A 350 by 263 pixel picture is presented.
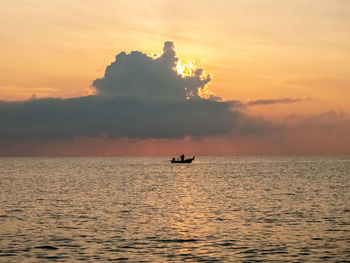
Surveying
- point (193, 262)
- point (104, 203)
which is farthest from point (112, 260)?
point (104, 203)

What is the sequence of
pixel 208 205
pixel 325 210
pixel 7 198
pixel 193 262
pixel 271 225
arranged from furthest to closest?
1. pixel 7 198
2. pixel 208 205
3. pixel 325 210
4. pixel 271 225
5. pixel 193 262

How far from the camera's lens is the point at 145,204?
7162 centimetres

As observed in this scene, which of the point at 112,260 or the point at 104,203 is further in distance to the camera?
the point at 104,203

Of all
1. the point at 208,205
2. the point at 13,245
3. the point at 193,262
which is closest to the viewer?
the point at 193,262

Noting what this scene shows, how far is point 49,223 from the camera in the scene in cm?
5144

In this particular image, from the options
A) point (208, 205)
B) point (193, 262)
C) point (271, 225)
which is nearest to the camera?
point (193, 262)

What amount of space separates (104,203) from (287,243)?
123 ft

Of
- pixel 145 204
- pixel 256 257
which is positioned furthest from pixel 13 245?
pixel 145 204

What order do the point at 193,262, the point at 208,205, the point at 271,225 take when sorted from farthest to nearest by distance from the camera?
the point at 208,205, the point at 271,225, the point at 193,262

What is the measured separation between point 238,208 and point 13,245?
109 ft

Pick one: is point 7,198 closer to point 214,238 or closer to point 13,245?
point 13,245

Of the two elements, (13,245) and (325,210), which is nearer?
(13,245)

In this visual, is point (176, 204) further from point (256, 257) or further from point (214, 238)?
point (256, 257)

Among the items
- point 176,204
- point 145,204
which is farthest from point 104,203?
point 176,204
